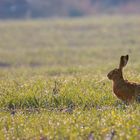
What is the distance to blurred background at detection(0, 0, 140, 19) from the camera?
53469 mm

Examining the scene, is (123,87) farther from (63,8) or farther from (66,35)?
(63,8)

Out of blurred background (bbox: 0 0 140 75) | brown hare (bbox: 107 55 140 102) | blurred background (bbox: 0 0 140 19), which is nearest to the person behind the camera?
brown hare (bbox: 107 55 140 102)

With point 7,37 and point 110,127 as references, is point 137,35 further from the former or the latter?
point 110,127

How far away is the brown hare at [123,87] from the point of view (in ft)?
31.1

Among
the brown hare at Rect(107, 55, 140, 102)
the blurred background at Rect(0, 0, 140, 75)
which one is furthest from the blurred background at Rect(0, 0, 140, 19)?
the brown hare at Rect(107, 55, 140, 102)

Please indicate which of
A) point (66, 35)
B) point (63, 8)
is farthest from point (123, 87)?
point (63, 8)

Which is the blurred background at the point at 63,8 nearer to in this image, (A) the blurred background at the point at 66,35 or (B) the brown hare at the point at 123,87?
(A) the blurred background at the point at 66,35

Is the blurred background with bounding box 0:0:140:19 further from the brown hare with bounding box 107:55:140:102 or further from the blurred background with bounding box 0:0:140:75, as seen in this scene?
the brown hare with bounding box 107:55:140:102

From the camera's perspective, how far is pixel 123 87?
9.59m

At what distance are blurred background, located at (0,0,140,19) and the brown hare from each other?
4274cm

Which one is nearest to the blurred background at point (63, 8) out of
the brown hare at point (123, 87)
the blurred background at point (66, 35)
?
the blurred background at point (66, 35)

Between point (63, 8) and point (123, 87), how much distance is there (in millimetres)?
46367

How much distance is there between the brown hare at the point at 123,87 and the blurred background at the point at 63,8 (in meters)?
42.7

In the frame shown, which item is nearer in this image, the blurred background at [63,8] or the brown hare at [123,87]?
the brown hare at [123,87]
